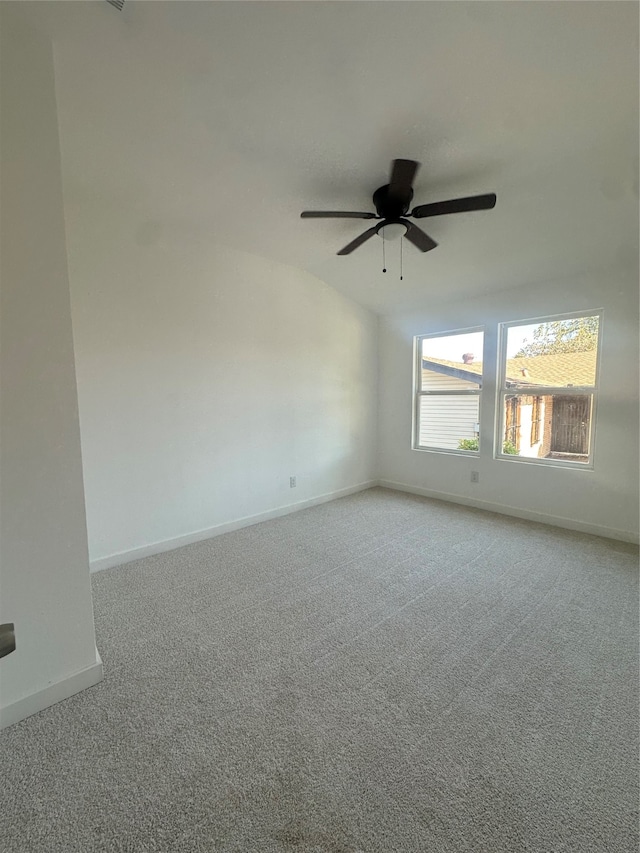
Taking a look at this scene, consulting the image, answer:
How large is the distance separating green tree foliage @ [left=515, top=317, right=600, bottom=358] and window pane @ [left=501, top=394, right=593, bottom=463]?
1.46 feet

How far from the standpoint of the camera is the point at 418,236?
235cm

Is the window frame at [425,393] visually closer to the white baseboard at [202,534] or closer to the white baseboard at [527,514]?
the white baseboard at [527,514]

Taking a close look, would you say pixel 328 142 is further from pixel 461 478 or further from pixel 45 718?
pixel 461 478

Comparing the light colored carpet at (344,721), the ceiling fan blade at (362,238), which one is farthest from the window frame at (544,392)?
the ceiling fan blade at (362,238)

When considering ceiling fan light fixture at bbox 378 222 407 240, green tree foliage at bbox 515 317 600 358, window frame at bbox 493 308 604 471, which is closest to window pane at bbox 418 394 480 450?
window frame at bbox 493 308 604 471

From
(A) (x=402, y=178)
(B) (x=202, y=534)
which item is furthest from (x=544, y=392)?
(B) (x=202, y=534)

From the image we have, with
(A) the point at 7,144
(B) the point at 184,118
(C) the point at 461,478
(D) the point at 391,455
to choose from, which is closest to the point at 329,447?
(D) the point at 391,455

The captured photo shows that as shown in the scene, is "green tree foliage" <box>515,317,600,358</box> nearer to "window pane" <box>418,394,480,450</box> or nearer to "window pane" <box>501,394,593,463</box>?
"window pane" <box>501,394,593,463</box>

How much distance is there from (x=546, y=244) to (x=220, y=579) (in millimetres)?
3681

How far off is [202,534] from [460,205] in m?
3.15

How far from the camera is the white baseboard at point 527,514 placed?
10.1 ft

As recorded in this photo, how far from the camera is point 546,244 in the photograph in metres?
2.86

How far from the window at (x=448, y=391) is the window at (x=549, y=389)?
1.01ft

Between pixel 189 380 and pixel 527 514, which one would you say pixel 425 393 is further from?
pixel 189 380
